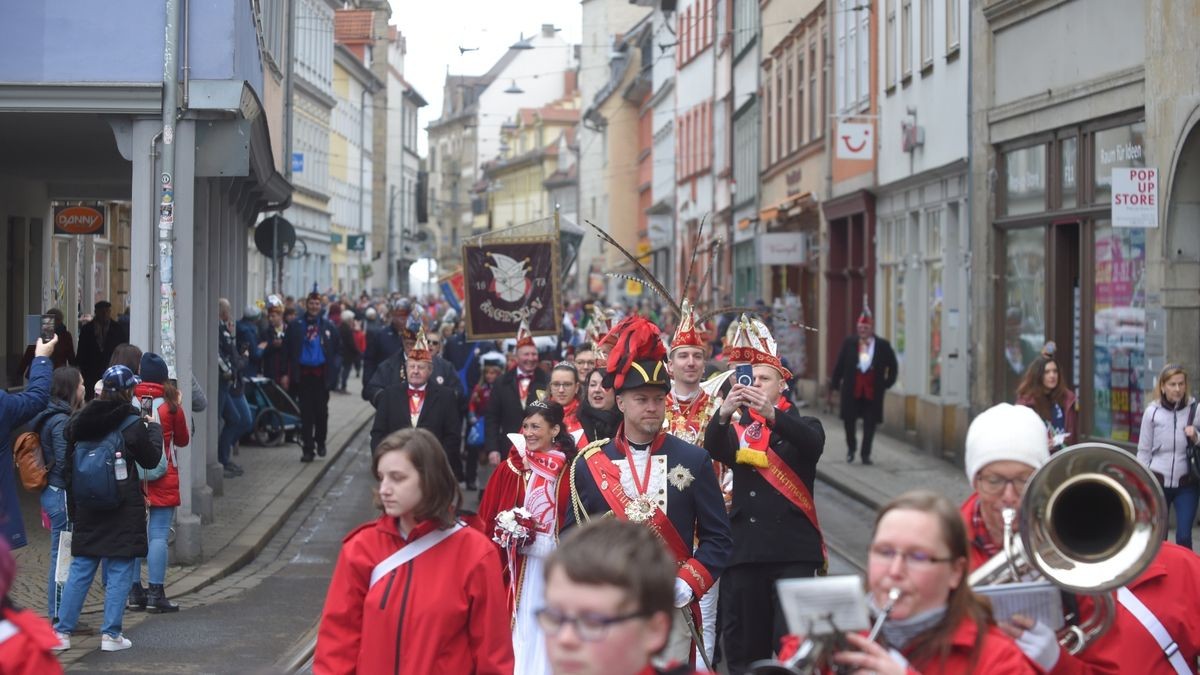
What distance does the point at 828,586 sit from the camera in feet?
10.4

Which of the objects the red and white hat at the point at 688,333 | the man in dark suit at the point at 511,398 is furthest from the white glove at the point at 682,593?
the man in dark suit at the point at 511,398

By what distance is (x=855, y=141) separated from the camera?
29.0 metres

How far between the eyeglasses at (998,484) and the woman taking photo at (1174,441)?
31.4 ft

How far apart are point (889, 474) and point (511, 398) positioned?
7.46 m

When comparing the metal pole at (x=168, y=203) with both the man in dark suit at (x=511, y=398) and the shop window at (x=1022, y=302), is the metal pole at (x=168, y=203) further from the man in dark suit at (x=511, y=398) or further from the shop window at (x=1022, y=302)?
the shop window at (x=1022, y=302)

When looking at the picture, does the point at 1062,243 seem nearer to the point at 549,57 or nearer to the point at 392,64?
the point at 392,64

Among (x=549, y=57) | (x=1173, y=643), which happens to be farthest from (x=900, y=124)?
(x=549, y=57)

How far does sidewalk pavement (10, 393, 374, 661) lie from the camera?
12742 millimetres

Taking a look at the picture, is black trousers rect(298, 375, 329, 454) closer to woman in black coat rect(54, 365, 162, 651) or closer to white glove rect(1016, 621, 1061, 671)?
woman in black coat rect(54, 365, 162, 651)

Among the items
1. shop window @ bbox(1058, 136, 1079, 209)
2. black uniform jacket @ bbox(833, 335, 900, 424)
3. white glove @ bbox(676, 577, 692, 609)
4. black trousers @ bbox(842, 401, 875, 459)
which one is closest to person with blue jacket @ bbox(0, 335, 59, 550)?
white glove @ bbox(676, 577, 692, 609)

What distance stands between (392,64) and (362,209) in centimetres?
2048

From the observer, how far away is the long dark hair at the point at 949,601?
142 inches

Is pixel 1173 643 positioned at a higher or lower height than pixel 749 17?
lower

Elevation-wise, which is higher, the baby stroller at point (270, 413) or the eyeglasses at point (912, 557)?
the eyeglasses at point (912, 557)
